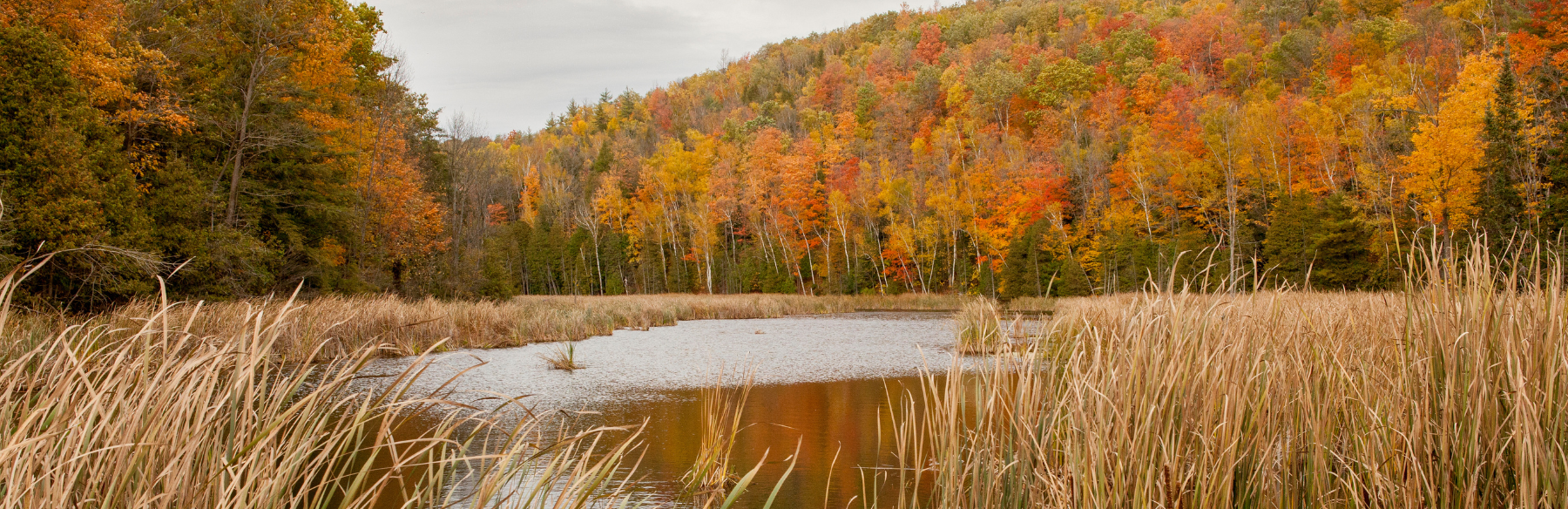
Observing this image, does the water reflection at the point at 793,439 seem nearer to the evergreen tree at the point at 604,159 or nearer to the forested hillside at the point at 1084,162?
the forested hillside at the point at 1084,162

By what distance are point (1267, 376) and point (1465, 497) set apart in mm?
539

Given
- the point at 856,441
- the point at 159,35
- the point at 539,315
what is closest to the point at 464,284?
the point at 539,315

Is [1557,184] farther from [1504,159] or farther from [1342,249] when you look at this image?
[1342,249]

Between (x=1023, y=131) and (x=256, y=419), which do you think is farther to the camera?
(x=1023, y=131)

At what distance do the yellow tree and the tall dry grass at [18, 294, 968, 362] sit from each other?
1746 cm

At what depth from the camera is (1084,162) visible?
3559 cm

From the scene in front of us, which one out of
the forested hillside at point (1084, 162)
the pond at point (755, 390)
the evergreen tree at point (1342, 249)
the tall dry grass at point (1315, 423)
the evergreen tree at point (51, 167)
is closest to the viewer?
the tall dry grass at point (1315, 423)

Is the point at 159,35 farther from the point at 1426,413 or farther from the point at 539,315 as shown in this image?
the point at 1426,413

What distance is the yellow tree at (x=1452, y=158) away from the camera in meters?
19.0

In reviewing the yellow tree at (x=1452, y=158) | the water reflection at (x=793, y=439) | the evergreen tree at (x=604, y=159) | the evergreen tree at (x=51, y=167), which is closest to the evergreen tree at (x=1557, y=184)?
the yellow tree at (x=1452, y=158)

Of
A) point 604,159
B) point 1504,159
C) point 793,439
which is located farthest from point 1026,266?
point 604,159

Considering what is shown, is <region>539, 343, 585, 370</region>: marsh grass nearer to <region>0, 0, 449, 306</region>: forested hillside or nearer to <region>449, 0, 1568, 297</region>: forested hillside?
<region>0, 0, 449, 306</region>: forested hillside

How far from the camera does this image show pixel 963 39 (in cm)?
6188

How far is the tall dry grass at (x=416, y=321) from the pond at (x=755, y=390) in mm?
752
